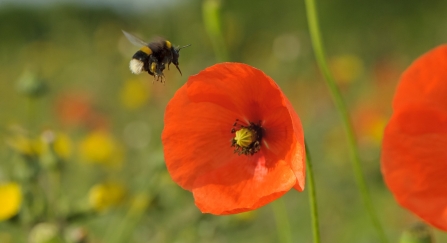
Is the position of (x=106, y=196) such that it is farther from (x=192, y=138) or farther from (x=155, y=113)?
(x=155, y=113)

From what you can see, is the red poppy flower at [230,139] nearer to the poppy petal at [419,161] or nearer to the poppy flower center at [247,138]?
the poppy flower center at [247,138]

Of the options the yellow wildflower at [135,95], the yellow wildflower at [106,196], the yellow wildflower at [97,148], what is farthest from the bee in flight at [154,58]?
the yellow wildflower at [135,95]

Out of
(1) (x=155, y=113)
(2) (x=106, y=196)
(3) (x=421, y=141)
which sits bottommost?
(1) (x=155, y=113)

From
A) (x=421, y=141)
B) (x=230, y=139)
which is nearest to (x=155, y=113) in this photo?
(x=230, y=139)

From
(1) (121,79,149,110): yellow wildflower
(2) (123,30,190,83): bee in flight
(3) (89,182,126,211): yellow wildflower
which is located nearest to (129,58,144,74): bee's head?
(2) (123,30,190,83): bee in flight

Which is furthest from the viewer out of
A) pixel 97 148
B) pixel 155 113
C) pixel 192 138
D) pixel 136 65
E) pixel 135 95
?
pixel 155 113

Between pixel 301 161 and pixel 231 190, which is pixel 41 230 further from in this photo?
pixel 301 161
